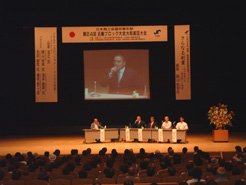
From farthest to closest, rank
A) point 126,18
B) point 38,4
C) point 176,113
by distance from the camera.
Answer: point 176,113, point 126,18, point 38,4

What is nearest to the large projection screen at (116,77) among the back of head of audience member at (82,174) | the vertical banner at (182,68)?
the vertical banner at (182,68)

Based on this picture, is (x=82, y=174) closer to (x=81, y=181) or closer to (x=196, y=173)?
(x=81, y=181)

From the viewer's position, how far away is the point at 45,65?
1648 centimetres

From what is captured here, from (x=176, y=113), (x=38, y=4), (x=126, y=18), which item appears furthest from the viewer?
(x=176, y=113)

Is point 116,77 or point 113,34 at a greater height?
point 113,34

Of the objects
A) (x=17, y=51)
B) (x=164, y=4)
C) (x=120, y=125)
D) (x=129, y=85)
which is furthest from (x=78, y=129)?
(x=164, y=4)

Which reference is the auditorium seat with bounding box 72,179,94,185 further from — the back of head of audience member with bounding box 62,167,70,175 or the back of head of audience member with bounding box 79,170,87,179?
A: the back of head of audience member with bounding box 62,167,70,175

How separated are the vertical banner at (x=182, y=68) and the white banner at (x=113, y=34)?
→ 0.88m

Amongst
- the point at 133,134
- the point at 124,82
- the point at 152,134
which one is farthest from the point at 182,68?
the point at 133,134

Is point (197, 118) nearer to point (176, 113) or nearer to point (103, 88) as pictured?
point (176, 113)

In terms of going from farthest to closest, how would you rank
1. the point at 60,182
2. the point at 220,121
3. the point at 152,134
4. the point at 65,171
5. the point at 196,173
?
the point at 152,134 → the point at 220,121 → the point at 65,171 → the point at 60,182 → the point at 196,173

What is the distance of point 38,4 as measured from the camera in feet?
51.9

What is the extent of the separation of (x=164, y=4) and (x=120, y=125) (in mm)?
5986

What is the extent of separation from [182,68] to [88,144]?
5209 mm
